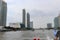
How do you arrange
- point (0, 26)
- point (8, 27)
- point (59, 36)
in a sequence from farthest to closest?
point (8, 27) < point (0, 26) < point (59, 36)

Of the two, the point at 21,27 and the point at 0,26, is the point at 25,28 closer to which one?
the point at 21,27

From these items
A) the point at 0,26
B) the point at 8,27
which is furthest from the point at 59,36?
the point at 8,27

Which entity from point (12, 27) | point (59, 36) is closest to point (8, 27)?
point (12, 27)

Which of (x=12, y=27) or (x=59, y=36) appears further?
(x=12, y=27)

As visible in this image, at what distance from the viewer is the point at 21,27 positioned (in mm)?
153875

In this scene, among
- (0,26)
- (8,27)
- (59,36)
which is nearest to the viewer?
(59,36)

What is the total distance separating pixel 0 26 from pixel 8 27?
16.3 metres

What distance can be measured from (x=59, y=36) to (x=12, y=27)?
136m

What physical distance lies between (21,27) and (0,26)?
2792 centimetres

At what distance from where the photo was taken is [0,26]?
12925cm

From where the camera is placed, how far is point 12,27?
150m

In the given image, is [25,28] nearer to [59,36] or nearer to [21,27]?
[21,27]

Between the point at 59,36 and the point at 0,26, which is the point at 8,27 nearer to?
the point at 0,26

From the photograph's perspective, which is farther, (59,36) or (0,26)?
(0,26)
